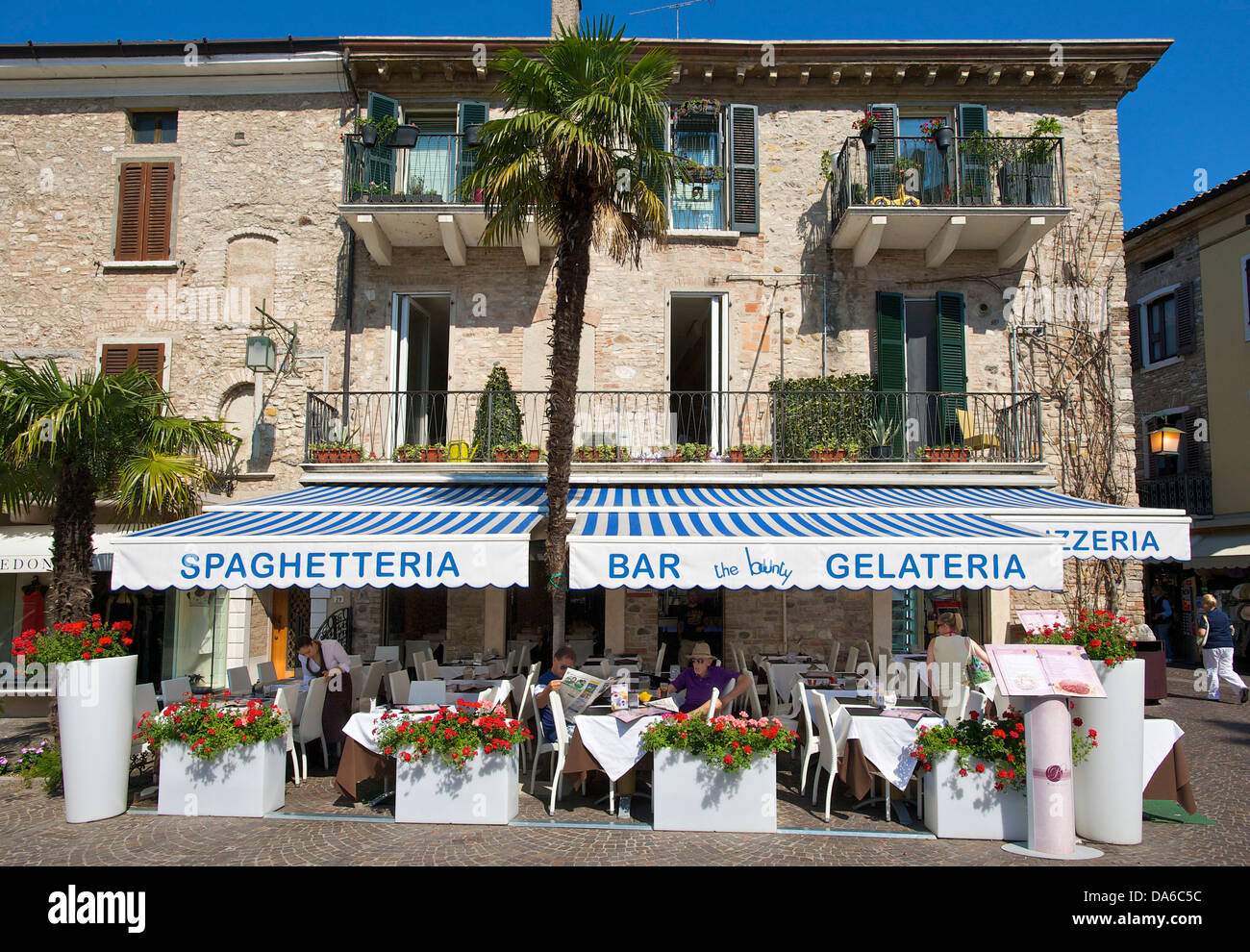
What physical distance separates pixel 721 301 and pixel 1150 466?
52.6ft

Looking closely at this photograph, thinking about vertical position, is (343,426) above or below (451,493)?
above

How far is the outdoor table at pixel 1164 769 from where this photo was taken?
6.83m

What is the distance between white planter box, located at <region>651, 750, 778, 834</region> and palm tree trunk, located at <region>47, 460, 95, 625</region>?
248 inches

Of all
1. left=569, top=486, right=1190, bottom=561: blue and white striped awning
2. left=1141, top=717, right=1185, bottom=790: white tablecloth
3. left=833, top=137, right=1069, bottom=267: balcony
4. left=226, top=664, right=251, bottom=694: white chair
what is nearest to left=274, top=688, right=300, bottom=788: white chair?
left=226, top=664, right=251, bottom=694: white chair

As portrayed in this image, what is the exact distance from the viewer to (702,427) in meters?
13.5

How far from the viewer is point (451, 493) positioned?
11.3 metres

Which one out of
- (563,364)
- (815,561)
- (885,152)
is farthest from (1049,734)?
(885,152)

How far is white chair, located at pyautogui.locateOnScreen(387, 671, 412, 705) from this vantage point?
9.18 m

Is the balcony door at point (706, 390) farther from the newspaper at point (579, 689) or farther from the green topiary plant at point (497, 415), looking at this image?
the newspaper at point (579, 689)

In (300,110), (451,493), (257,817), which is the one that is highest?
(300,110)

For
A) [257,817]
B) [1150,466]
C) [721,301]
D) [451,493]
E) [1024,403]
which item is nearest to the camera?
[257,817]

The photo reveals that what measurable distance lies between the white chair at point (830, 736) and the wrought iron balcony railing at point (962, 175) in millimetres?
8560
